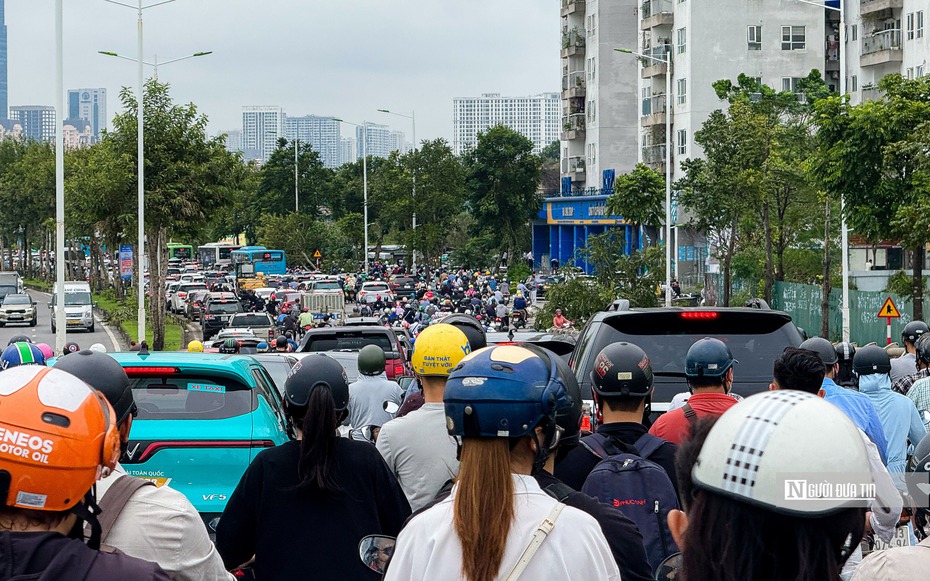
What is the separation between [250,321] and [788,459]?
37.9 meters

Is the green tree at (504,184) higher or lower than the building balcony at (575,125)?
lower

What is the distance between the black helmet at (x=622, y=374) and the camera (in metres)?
5.35

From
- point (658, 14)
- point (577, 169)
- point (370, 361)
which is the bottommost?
point (370, 361)

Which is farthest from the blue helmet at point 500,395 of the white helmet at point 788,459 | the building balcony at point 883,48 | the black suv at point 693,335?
the building balcony at point 883,48

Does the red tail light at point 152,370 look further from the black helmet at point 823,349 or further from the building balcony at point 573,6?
the building balcony at point 573,6

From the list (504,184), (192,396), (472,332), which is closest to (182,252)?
(504,184)

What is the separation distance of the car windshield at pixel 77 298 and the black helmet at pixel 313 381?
155ft

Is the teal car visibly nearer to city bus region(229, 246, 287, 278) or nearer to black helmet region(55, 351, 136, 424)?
black helmet region(55, 351, 136, 424)

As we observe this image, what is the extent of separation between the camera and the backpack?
15.3 feet

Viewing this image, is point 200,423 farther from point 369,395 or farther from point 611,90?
point 611,90

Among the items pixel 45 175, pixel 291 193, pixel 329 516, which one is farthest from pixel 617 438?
pixel 291 193

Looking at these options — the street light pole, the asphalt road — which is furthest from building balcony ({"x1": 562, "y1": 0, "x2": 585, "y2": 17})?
Answer: the street light pole

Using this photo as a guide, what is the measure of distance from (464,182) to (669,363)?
73158mm

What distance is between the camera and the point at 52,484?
281cm
